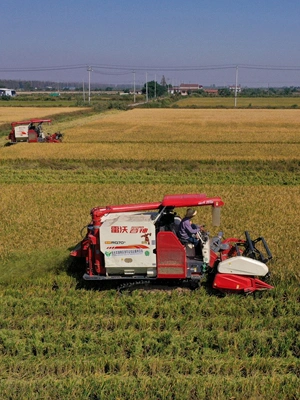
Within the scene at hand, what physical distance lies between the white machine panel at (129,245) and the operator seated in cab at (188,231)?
25.6 inches

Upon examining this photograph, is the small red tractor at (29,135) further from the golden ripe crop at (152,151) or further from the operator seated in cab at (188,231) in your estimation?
the operator seated in cab at (188,231)

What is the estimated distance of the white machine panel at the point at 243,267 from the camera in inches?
349

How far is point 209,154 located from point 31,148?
11123mm

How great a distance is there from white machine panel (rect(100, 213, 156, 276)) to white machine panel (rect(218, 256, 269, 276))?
1320 millimetres

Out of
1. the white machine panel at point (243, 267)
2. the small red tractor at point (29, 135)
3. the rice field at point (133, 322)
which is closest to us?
the rice field at point (133, 322)

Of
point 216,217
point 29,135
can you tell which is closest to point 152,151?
point 29,135

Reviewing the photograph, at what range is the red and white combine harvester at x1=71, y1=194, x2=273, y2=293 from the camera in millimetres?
8805

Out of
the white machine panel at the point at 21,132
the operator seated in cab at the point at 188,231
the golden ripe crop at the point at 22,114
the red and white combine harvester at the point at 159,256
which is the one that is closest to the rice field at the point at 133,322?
the red and white combine harvester at the point at 159,256

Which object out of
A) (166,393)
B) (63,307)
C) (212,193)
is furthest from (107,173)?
(166,393)

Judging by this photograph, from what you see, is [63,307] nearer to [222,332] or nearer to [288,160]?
[222,332]

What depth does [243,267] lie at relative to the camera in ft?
29.1

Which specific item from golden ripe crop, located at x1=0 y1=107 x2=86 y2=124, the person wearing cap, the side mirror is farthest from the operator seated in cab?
golden ripe crop, located at x1=0 y1=107 x2=86 y2=124

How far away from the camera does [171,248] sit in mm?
8875

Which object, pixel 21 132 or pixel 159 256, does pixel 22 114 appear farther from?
pixel 159 256
